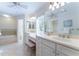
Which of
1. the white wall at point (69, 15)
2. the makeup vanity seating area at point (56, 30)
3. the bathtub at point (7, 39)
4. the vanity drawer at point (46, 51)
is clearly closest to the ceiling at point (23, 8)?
the makeup vanity seating area at point (56, 30)

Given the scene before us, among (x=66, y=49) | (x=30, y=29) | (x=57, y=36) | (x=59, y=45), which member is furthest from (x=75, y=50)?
(x=30, y=29)

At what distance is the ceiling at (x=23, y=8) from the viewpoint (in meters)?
1.97

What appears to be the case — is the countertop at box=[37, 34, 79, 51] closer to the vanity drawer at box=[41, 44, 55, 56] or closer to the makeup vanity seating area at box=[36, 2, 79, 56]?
the makeup vanity seating area at box=[36, 2, 79, 56]

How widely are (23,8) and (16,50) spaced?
0.74m

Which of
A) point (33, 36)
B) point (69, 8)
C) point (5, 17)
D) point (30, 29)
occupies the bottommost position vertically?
point (33, 36)

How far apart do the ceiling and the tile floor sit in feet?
1.83

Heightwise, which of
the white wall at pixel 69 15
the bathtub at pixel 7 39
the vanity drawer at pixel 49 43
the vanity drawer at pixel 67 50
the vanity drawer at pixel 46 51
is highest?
the white wall at pixel 69 15

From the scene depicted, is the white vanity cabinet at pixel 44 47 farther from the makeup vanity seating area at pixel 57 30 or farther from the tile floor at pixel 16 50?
the tile floor at pixel 16 50

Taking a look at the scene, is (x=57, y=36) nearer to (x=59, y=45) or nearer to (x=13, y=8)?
(x=59, y=45)

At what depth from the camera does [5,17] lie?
203 centimetres

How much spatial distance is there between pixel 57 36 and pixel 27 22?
0.59m

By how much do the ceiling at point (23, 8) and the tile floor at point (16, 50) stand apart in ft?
1.83

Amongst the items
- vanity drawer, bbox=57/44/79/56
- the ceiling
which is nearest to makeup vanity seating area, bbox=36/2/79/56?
vanity drawer, bbox=57/44/79/56

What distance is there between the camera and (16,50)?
2.02 metres
